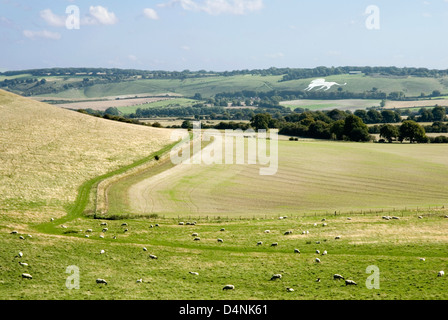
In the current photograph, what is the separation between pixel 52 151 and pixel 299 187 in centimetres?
Answer: 4098

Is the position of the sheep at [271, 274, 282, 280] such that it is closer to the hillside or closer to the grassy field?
the grassy field

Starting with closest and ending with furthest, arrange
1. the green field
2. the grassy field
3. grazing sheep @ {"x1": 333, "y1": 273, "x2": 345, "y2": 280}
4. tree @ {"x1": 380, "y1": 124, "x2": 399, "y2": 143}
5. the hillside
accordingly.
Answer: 1. the green field
2. grazing sheep @ {"x1": 333, "y1": 273, "x2": 345, "y2": 280}
3. the hillside
4. the grassy field
5. tree @ {"x1": 380, "y1": 124, "x2": 399, "y2": 143}

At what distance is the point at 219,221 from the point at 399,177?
37103 mm

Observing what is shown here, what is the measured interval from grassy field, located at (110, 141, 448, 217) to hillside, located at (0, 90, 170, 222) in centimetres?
845

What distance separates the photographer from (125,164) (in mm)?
77125

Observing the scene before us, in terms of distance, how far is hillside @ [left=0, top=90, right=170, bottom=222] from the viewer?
57031 millimetres

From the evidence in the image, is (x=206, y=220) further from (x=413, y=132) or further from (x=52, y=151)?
(x=413, y=132)

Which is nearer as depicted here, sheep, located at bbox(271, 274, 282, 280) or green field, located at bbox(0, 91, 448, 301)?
green field, located at bbox(0, 91, 448, 301)

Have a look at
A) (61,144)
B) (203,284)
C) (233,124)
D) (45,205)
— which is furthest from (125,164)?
(233,124)

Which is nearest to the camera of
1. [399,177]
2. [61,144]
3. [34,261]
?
[34,261]

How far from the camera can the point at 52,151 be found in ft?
250

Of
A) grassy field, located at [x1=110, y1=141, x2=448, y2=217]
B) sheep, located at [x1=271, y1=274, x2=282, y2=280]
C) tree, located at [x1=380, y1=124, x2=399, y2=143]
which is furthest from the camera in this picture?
tree, located at [x1=380, y1=124, x2=399, y2=143]

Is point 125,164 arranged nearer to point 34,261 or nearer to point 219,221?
point 219,221

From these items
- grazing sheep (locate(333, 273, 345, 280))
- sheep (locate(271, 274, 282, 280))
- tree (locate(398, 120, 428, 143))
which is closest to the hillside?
sheep (locate(271, 274, 282, 280))
